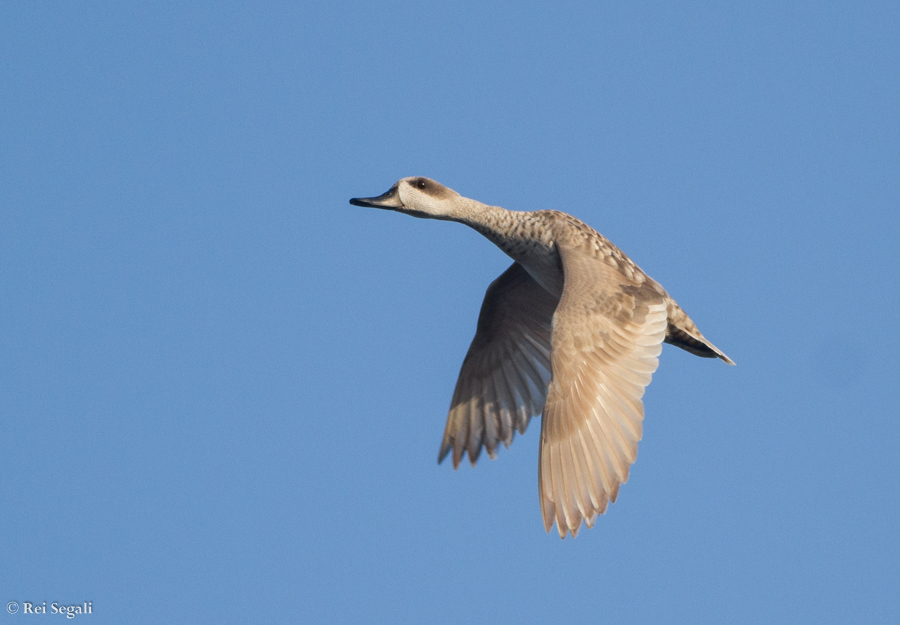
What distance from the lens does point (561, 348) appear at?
30.0ft

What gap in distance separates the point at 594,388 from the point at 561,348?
44cm

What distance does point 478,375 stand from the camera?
1265 centimetres

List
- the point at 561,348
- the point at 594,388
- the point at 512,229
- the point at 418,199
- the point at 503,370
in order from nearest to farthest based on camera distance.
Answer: the point at 594,388 → the point at 561,348 → the point at 512,229 → the point at 418,199 → the point at 503,370

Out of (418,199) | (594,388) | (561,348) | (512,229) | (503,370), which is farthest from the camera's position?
(503,370)

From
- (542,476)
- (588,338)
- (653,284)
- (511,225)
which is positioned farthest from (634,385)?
(511,225)

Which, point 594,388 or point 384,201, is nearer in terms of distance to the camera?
point 594,388

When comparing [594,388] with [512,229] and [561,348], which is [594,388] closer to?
[561,348]

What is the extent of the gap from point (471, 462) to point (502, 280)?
6.94ft

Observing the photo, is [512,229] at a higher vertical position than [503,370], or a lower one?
higher

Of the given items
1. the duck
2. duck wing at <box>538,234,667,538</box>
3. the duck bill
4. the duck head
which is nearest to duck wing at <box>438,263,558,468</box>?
the duck

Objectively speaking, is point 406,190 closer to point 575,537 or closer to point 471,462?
point 471,462

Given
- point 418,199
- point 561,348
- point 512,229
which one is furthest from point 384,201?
point 561,348

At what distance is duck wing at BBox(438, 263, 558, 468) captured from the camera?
12.3 m

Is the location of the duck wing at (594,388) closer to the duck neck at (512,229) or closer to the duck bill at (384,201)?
the duck neck at (512,229)
